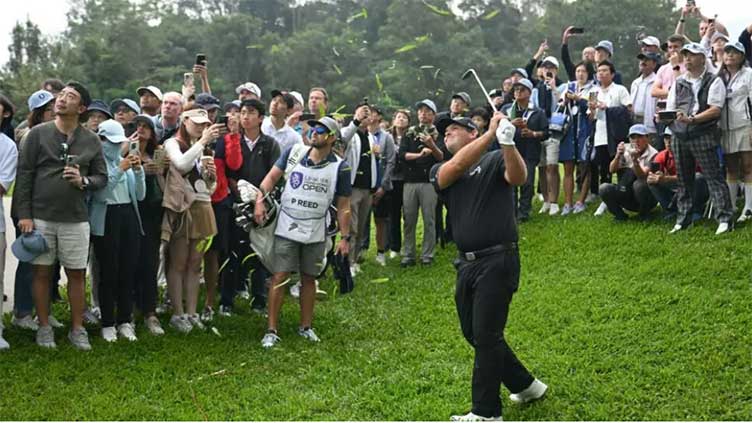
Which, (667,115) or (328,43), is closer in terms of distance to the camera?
(667,115)

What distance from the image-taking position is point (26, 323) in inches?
330

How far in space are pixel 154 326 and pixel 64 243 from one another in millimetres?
1492

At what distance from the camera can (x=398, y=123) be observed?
1330 cm

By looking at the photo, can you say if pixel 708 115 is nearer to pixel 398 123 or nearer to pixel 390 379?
pixel 398 123

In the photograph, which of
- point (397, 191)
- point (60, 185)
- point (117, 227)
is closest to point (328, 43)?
point (397, 191)

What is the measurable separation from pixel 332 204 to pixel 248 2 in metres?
47.6

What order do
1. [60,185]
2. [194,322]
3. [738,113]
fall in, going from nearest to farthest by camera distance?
[60,185] < [194,322] < [738,113]

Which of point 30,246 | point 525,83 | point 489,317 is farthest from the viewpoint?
point 525,83

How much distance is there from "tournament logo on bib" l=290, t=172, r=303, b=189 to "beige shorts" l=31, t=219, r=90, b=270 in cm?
204

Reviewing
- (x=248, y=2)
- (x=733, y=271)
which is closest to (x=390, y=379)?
(x=733, y=271)

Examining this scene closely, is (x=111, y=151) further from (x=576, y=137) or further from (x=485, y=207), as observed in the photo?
(x=576, y=137)

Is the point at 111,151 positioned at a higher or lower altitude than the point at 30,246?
higher

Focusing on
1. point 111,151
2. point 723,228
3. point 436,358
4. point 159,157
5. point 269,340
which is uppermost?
point 111,151

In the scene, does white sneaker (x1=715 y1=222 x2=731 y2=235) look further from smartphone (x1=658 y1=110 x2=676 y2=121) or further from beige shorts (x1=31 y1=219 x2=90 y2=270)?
beige shorts (x1=31 y1=219 x2=90 y2=270)
